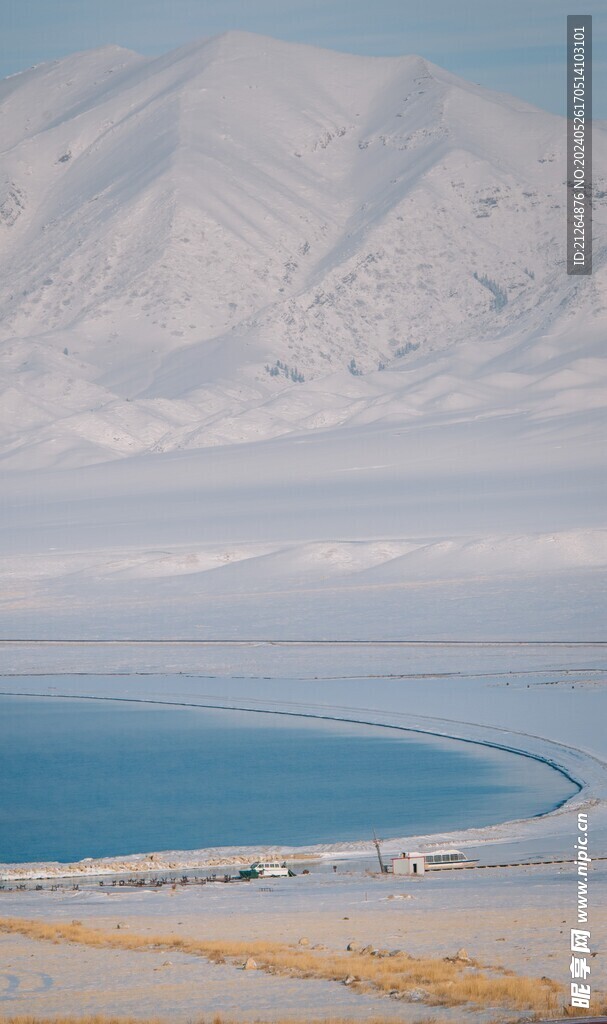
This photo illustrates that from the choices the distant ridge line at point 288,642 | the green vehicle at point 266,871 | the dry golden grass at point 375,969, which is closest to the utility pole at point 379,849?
the green vehicle at point 266,871

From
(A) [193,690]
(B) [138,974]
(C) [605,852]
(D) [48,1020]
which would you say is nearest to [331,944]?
(B) [138,974]

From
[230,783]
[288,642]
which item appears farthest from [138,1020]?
[288,642]

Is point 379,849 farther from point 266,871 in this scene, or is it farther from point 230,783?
point 230,783

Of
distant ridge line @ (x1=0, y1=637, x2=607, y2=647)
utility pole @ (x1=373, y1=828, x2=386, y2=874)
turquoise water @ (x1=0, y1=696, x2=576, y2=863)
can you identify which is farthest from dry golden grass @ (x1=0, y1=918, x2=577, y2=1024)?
distant ridge line @ (x1=0, y1=637, x2=607, y2=647)

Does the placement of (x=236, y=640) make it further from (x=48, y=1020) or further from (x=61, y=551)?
(x=48, y=1020)

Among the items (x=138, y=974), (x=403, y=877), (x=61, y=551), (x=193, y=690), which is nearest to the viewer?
(x=138, y=974)

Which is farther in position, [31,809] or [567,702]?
[567,702]
